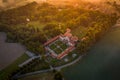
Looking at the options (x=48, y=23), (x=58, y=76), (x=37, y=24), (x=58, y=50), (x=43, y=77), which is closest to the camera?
(x=58, y=76)

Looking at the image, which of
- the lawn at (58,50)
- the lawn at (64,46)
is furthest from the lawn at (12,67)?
the lawn at (64,46)

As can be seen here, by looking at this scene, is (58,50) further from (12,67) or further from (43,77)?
(12,67)

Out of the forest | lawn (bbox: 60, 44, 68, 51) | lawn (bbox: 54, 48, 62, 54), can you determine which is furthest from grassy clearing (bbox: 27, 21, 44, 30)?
lawn (bbox: 54, 48, 62, 54)

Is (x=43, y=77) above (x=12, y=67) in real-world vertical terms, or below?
above

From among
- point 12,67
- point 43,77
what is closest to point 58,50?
point 43,77

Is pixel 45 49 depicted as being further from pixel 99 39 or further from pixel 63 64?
pixel 99 39

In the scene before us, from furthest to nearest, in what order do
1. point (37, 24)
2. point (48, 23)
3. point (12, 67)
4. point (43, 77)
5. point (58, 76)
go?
point (37, 24)
point (48, 23)
point (12, 67)
point (43, 77)
point (58, 76)

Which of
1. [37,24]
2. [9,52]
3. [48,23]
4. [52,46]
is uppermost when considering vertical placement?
[48,23]

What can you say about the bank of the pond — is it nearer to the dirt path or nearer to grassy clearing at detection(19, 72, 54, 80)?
grassy clearing at detection(19, 72, 54, 80)
